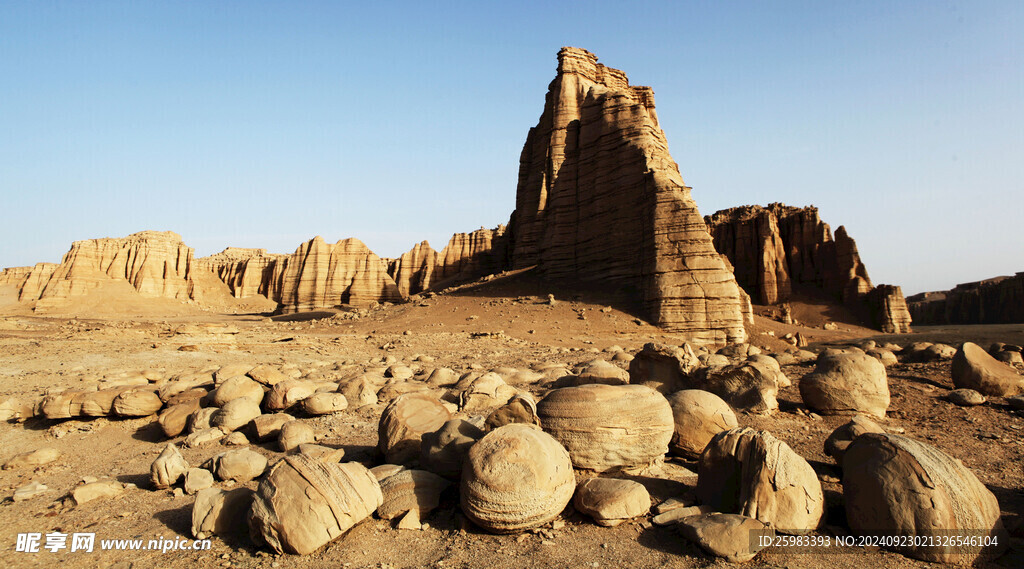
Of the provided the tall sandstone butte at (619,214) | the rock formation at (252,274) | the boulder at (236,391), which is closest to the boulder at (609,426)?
the boulder at (236,391)

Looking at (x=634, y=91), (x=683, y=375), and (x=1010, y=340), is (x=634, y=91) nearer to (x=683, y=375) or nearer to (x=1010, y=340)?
(x=1010, y=340)

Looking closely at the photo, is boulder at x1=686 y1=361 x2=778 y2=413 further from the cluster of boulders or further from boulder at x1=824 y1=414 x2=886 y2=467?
boulder at x1=824 y1=414 x2=886 y2=467

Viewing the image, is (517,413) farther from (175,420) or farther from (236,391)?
(175,420)

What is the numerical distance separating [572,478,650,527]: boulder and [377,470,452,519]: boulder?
118 centimetres

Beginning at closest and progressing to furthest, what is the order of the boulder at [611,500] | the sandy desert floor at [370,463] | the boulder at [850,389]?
the sandy desert floor at [370,463], the boulder at [611,500], the boulder at [850,389]

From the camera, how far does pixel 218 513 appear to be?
13.0 ft

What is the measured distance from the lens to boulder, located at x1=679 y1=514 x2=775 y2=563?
11.0ft

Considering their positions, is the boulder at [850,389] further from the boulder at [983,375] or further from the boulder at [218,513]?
the boulder at [218,513]

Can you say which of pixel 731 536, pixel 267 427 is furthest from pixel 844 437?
pixel 267 427

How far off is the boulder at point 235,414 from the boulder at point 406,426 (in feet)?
8.21

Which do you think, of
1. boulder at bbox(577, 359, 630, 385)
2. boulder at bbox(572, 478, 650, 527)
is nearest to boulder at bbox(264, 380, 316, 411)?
boulder at bbox(577, 359, 630, 385)

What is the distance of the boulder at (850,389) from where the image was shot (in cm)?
645

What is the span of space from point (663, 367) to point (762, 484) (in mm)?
3780

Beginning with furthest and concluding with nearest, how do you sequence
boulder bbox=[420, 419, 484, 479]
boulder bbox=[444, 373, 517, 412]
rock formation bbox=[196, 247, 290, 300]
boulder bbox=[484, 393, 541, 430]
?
rock formation bbox=[196, 247, 290, 300]
boulder bbox=[444, 373, 517, 412]
boulder bbox=[484, 393, 541, 430]
boulder bbox=[420, 419, 484, 479]
